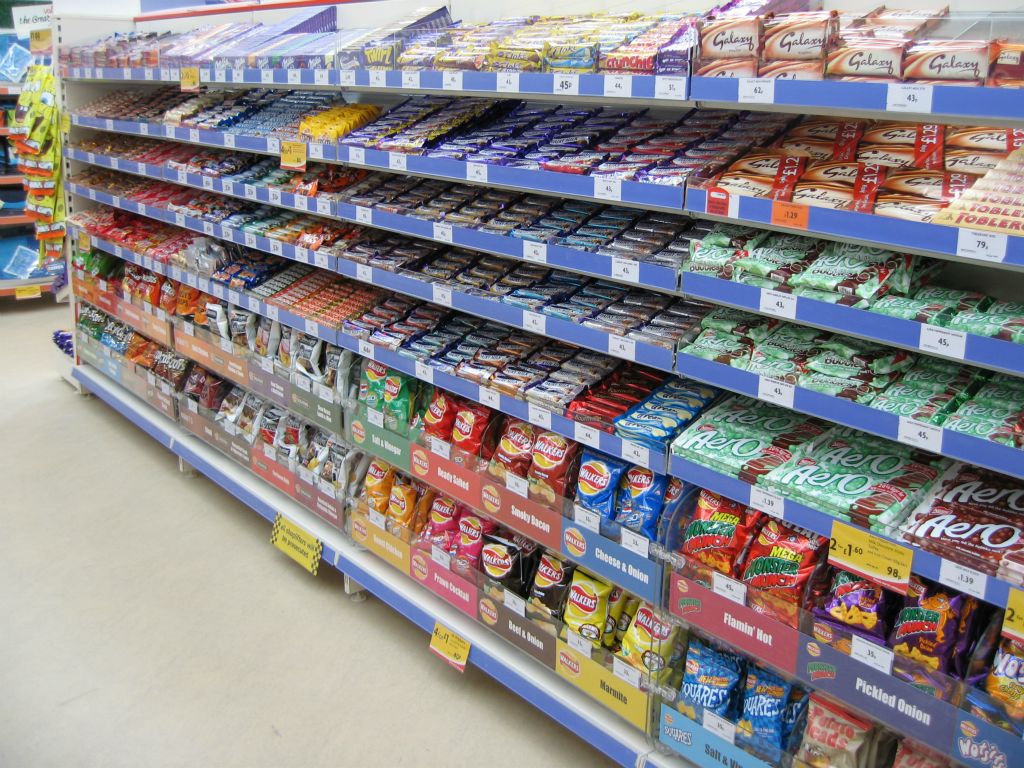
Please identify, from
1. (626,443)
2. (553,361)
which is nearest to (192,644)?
(553,361)

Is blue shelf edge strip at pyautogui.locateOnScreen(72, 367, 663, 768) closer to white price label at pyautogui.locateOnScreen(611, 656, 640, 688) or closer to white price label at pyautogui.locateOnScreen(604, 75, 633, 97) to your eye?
white price label at pyautogui.locateOnScreen(611, 656, 640, 688)

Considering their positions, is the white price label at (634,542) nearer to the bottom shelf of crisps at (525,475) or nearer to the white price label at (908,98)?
the bottom shelf of crisps at (525,475)

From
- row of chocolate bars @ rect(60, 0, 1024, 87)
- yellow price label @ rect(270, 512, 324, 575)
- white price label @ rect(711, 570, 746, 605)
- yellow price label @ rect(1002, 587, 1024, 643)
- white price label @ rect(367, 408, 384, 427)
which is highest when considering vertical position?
row of chocolate bars @ rect(60, 0, 1024, 87)

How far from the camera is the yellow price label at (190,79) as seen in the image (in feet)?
11.9

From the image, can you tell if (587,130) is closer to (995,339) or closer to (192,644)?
(995,339)

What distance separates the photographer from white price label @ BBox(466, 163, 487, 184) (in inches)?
96.8

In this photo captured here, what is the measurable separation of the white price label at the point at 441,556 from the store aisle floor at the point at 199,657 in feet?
1.19

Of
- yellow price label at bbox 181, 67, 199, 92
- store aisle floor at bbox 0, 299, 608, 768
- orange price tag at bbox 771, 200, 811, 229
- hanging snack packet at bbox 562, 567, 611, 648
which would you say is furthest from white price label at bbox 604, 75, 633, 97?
yellow price label at bbox 181, 67, 199, 92

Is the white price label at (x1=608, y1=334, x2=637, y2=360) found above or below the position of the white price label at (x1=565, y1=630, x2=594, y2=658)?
above

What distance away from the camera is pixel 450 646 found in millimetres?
2830

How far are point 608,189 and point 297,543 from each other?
2.04 meters

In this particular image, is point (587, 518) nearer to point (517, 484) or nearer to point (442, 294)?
point (517, 484)

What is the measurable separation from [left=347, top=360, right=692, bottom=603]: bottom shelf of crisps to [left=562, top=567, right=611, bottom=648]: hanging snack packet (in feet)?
0.39

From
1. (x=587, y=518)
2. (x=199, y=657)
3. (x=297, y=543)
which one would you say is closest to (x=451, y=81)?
(x=587, y=518)
